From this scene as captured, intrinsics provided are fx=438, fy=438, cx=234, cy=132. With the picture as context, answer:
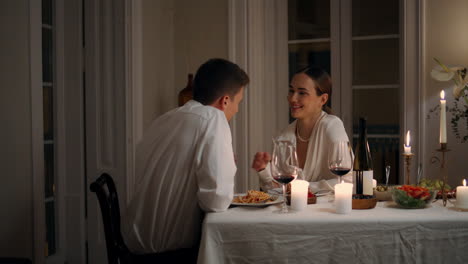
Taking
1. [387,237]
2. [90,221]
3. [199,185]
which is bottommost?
[90,221]

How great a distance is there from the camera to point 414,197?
155 cm

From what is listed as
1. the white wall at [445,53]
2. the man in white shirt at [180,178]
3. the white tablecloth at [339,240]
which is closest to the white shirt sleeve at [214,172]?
the man in white shirt at [180,178]

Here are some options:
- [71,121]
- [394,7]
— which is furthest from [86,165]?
[394,7]

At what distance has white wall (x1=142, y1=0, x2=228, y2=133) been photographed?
11.1ft

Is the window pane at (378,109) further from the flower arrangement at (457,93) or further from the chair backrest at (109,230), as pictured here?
the chair backrest at (109,230)

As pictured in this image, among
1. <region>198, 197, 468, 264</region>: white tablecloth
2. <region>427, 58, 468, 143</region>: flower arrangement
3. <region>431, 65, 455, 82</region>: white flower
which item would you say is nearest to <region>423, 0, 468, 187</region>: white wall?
<region>427, 58, 468, 143</region>: flower arrangement

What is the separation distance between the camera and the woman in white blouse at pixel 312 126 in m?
2.34

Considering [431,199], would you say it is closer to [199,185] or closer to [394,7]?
[199,185]

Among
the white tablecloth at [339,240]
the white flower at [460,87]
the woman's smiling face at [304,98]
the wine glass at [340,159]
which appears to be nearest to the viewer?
the white tablecloth at [339,240]

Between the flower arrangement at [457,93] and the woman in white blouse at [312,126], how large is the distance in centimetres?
84

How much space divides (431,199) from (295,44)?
8.02ft

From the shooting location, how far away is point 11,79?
2359mm

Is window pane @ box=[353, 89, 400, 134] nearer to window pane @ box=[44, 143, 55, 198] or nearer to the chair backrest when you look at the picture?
window pane @ box=[44, 143, 55, 198]

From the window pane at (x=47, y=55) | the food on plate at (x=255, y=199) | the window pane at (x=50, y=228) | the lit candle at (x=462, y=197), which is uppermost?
the window pane at (x=47, y=55)
